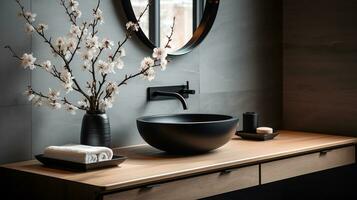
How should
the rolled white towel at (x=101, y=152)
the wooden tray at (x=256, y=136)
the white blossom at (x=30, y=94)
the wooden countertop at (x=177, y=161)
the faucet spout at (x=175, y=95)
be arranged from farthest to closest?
the wooden tray at (x=256, y=136) → the faucet spout at (x=175, y=95) → the white blossom at (x=30, y=94) → the rolled white towel at (x=101, y=152) → the wooden countertop at (x=177, y=161)

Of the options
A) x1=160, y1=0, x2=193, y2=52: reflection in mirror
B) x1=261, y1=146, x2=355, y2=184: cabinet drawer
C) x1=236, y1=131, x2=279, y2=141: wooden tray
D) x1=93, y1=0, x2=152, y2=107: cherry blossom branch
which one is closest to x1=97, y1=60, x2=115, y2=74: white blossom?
x1=93, y1=0, x2=152, y2=107: cherry blossom branch

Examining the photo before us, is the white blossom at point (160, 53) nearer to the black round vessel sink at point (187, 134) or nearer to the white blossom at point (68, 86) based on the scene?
the black round vessel sink at point (187, 134)

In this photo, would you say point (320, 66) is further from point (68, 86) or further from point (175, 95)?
point (68, 86)

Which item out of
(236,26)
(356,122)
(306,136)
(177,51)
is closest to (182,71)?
(177,51)

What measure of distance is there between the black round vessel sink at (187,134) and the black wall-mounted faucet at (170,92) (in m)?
0.28

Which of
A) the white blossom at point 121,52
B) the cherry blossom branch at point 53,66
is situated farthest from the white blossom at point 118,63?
the cherry blossom branch at point 53,66

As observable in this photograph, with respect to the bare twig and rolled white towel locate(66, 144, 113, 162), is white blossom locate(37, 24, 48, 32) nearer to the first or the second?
the bare twig

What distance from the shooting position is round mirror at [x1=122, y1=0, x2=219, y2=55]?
3.23 m

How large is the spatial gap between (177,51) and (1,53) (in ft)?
3.25

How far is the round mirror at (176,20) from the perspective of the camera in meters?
3.23

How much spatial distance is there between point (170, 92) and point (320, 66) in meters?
1.00

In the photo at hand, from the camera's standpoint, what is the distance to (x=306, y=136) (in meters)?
3.69

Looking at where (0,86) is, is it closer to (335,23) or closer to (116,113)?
(116,113)

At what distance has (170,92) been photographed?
3.30 meters
